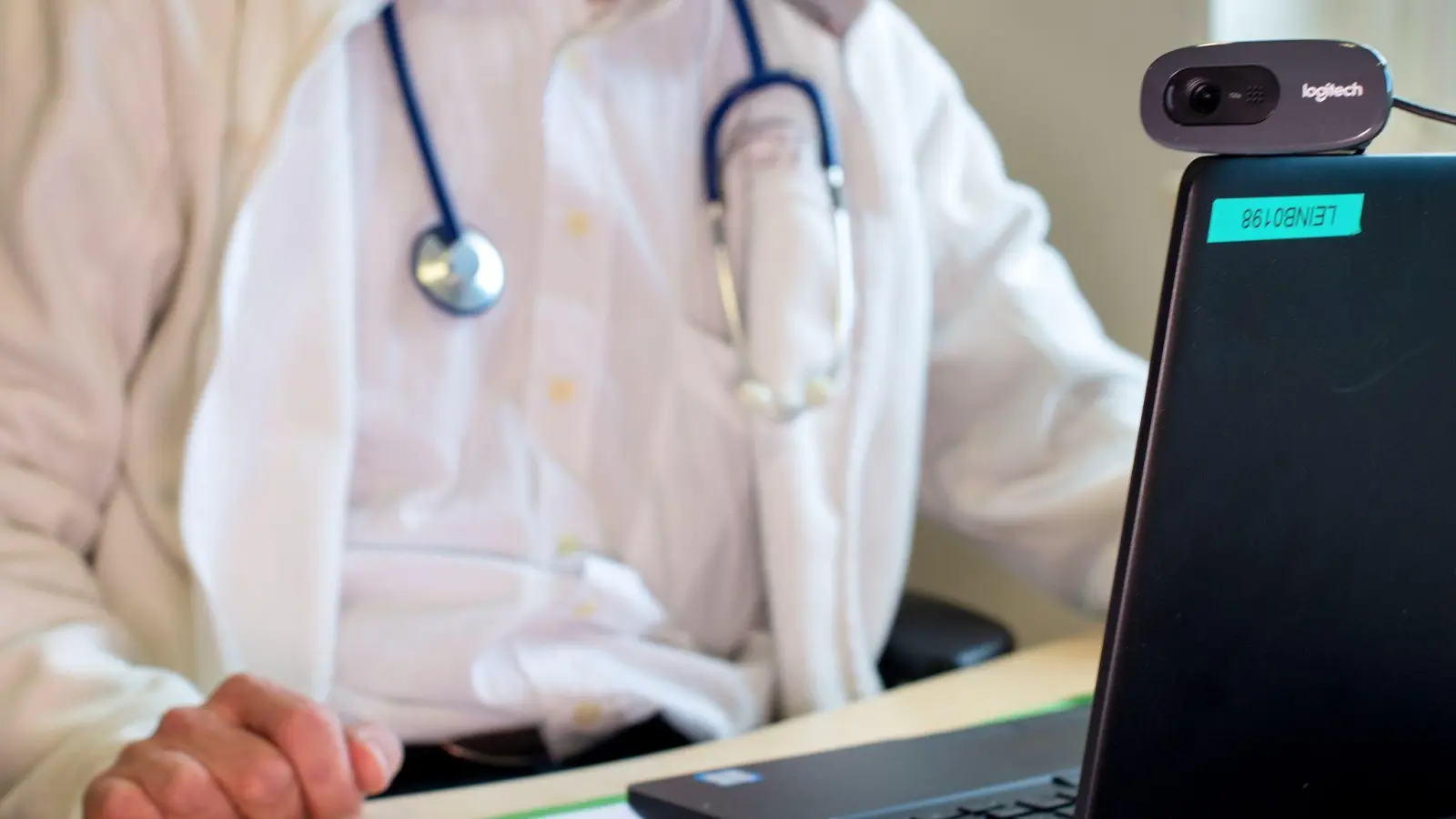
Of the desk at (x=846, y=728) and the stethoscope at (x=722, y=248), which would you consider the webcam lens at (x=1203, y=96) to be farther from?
the stethoscope at (x=722, y=248)

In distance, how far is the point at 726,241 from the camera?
106 centimetres

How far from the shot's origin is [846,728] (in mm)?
875

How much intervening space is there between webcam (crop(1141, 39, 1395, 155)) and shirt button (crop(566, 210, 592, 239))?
25.0 inches

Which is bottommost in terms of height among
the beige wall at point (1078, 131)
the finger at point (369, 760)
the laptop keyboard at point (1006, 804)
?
the finger at point (369, 760)

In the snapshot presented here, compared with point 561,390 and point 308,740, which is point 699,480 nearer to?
point 561,390

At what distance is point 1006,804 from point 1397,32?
83 cm

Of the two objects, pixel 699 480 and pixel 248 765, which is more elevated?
pixel 699 480

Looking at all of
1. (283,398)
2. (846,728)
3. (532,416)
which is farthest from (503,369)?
(846,728)

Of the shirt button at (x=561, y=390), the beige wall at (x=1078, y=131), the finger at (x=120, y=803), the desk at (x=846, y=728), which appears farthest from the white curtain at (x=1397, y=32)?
the finger at (x=120, y=803)

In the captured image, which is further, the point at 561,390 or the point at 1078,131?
the point at 1078,131

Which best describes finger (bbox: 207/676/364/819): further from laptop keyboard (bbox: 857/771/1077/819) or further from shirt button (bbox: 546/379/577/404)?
shirt button (bbox: 546/379/577/404)

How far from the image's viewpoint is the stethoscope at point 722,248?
959 mm

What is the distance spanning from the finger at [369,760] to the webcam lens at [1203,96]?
443mm

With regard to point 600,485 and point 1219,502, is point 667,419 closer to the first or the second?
point 600,485
